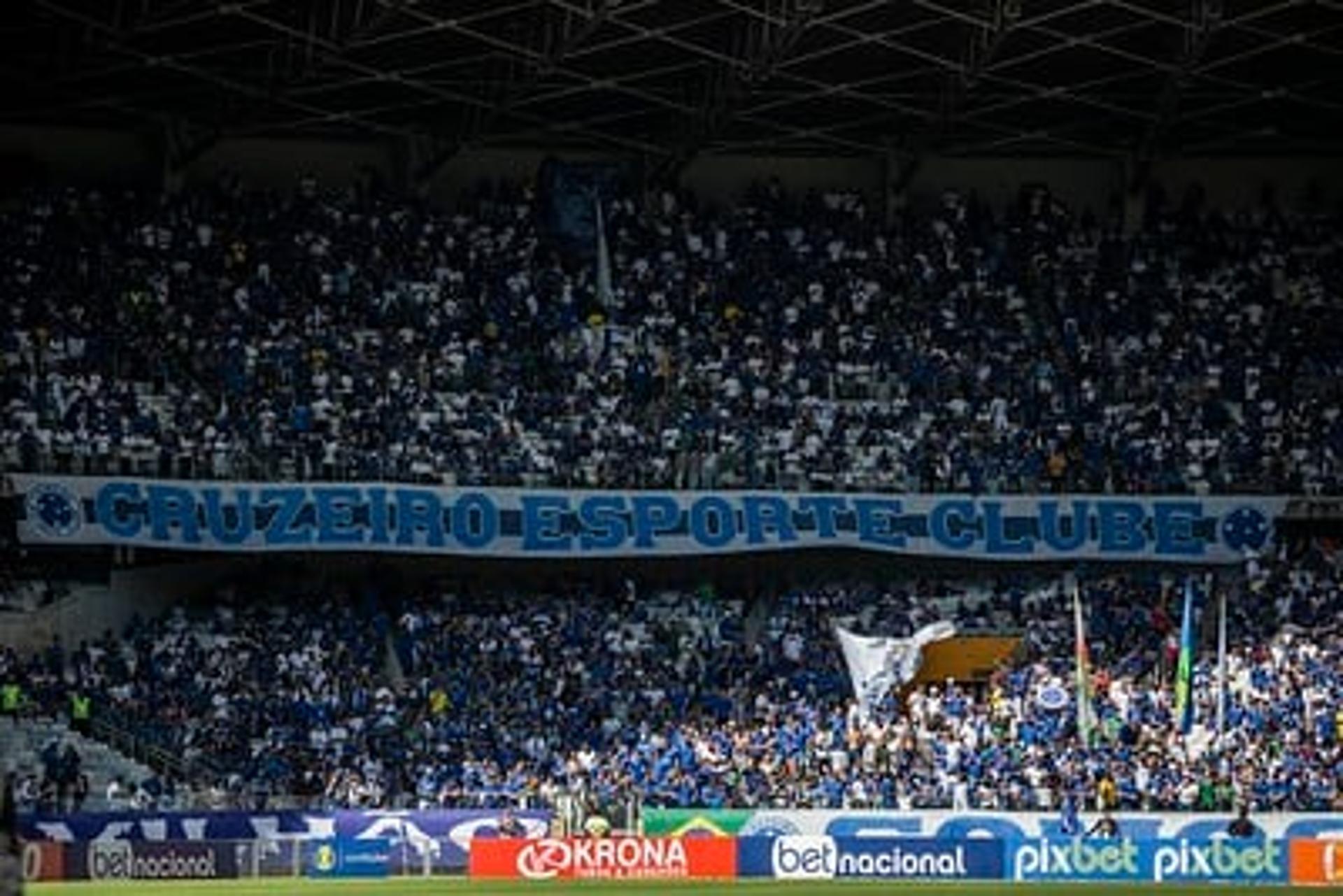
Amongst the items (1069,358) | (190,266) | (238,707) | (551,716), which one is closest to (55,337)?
(190,266)

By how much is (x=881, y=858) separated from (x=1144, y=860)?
4656 mm

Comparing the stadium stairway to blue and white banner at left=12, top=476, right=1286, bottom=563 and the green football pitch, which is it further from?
the green football pitch

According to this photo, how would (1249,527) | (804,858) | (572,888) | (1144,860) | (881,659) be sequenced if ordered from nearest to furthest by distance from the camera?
(572,888)
(804,858)
(1144,860)
(881,659)
(1249,527)

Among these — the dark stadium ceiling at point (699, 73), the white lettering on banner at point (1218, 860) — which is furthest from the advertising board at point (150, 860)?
the dark stadium ceiling at point (699, 73)

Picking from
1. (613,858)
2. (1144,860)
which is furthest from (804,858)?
(1144,860)

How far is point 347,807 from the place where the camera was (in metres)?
51.5

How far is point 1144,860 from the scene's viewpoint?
47750 mm

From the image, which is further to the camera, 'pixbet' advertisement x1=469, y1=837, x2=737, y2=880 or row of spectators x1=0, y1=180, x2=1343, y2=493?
row of spectators x1=0, y1=180, x2=1343, y2=493

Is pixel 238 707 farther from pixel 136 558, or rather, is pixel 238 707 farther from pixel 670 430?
pixel 670 430

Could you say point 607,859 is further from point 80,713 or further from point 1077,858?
point 80,713

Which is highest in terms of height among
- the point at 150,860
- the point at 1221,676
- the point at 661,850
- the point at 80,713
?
the point at 1221,676

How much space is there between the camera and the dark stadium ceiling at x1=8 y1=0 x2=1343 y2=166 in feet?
198

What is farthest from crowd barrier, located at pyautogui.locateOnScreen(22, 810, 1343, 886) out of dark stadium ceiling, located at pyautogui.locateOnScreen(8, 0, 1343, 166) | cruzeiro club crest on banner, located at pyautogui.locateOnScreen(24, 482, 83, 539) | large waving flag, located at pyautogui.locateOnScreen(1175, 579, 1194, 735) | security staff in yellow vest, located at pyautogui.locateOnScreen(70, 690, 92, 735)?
dark stadium ceiling, located at pyautogui.locateOnScreen(8, 0, 1343, 166)

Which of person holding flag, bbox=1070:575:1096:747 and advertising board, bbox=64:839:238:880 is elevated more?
person holding flag, bbox=1070:575:1096:747
